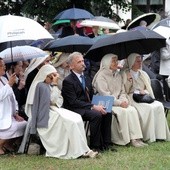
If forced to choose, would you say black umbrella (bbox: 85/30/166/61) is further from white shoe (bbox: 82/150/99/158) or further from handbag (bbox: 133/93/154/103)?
white shoe (bbox: 82/150/99/158)

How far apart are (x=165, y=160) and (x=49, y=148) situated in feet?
4.96

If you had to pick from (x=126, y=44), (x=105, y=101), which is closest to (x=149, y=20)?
(x=126, y=44)

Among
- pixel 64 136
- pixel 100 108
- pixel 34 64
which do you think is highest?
pixel 34 64

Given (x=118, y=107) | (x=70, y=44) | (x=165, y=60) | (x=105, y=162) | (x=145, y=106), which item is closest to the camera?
(x=105, y=162)

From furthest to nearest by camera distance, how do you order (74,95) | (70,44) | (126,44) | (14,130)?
(126,44) → (70,44) → (74,95) → (14,130)

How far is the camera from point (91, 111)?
24.5ft

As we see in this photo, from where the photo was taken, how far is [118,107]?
7.94 metres

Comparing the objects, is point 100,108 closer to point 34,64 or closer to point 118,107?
point 118,107

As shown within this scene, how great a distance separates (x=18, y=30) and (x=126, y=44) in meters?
2.09

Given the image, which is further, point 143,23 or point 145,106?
point 143,23

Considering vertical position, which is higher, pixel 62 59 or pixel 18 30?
pixel 18 30

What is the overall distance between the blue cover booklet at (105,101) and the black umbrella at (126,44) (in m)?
0.72

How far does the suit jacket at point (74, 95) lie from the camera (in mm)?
7520

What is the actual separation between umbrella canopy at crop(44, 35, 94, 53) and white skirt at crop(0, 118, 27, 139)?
1.50m
